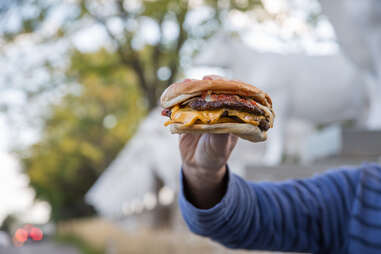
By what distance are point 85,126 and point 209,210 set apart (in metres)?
14.4

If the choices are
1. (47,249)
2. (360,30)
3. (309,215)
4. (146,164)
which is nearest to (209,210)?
(309,215)

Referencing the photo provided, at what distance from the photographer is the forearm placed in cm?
152

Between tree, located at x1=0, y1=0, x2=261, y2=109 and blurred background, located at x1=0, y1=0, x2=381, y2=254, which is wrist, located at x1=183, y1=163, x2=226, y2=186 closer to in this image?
blurred background, located at x1=0, y1=0, x2=381, y2=254

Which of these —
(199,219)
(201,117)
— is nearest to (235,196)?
(199,219)

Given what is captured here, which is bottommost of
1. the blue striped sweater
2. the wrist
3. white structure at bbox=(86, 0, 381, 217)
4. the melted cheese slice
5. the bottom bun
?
white structure at bbox=(86, 0, 381, 217)

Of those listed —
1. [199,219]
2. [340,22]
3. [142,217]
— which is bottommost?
[142,217]

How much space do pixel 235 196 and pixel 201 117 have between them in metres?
0.49

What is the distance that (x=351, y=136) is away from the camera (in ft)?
14.4

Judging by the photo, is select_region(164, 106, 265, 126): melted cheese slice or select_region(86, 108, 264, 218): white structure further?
select_region(86, 108, 264, 218): white structure

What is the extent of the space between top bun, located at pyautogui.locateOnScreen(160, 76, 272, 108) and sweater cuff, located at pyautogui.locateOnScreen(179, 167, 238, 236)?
362 millimetres

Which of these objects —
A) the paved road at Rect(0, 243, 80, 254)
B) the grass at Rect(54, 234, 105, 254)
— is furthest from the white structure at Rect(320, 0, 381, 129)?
the paved road at Rect(0, 243, 80, 254)

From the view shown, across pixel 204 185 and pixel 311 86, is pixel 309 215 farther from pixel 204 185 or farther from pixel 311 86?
pixel 311 86

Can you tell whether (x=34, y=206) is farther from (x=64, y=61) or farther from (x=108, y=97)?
(x=64, y=61)

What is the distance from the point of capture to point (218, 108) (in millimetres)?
1224
